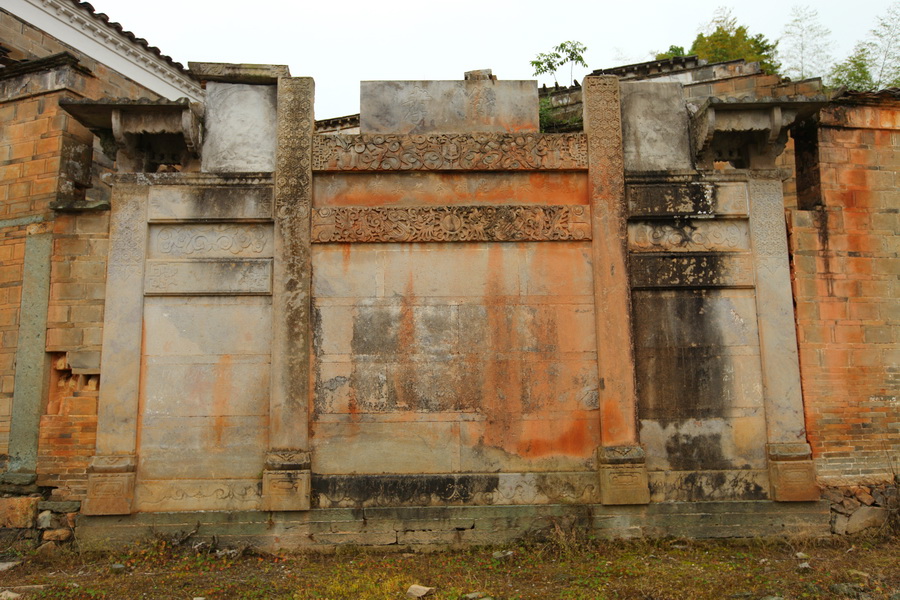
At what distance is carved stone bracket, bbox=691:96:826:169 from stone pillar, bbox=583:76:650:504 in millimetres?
929

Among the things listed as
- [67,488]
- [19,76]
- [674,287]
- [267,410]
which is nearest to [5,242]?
[19,76]

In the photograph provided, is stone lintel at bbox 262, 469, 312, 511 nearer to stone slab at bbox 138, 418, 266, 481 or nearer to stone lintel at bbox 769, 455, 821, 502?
stone slab at bbox 138, 418, 266, 481

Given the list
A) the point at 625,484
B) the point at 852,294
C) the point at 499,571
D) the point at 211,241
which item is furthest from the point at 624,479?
the point at 211,241

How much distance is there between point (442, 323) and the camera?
7.06 m

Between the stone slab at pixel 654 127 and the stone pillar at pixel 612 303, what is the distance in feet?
0.65

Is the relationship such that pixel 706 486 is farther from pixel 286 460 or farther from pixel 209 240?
pixel 209 240

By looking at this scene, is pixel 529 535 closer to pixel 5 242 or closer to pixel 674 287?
pixel 674 287

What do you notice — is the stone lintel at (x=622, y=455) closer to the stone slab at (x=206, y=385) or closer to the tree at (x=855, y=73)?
the stone slab at (x=206, y=385)

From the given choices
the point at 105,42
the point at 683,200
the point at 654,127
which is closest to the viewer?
the point at 683,200

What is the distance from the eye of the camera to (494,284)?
23.4 feet

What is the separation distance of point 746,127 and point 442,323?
4.00 meters

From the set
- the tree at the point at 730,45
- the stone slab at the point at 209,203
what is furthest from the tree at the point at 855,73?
the stone slab at the point at 209,203

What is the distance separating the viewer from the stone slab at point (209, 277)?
7.02 meters

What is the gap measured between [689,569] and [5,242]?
26.1 ft
